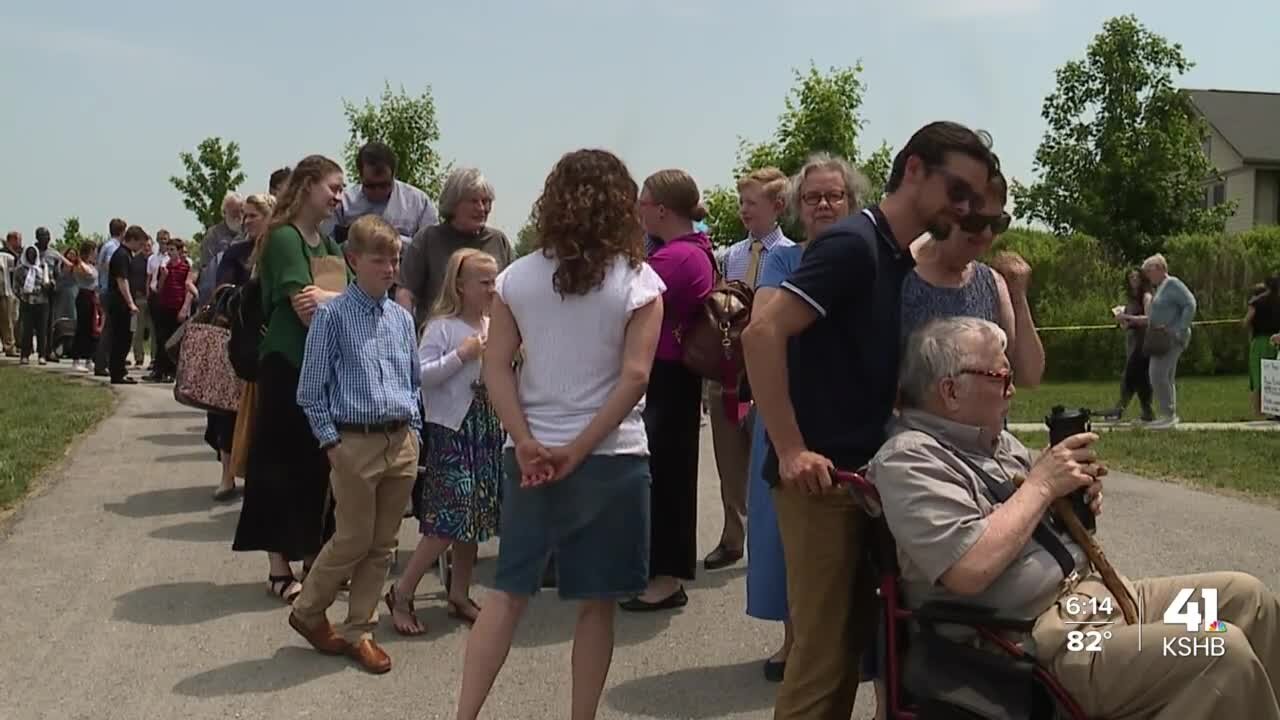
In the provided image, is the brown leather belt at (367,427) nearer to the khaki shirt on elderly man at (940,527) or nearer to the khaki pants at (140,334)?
the khaki shirt on elderly man at (940,527)

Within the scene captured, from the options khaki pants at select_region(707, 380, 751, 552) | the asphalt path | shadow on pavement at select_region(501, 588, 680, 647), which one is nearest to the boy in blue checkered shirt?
the asphalt path

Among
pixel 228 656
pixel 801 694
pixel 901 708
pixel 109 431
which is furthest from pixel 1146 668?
pixel 109 431

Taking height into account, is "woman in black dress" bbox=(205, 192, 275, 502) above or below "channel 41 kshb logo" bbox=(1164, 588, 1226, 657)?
above

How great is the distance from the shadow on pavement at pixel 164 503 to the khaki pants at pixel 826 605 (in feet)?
19.9

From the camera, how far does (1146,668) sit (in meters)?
3.24

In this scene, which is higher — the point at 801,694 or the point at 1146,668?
the point at 1146,668

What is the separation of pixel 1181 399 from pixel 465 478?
17437 mm

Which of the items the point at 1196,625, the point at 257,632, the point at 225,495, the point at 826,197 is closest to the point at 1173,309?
the point at 225,495

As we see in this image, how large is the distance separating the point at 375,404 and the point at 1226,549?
5191 millimetres

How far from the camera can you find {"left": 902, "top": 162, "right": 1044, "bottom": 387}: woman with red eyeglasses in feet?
12.3

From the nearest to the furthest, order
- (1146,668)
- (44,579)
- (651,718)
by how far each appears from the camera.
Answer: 1. (1146,668)
2. (651,718)
3. (44,579)

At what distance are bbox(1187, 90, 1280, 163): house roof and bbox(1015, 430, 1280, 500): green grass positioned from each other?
55.2 metres

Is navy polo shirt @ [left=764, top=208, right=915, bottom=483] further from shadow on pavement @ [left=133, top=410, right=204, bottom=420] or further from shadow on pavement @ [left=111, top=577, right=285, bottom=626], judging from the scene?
shadow on pavement @ [left=133, top=410, right=204, bottom=420]

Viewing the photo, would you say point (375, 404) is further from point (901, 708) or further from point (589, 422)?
point (901, 708)
